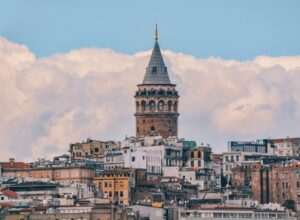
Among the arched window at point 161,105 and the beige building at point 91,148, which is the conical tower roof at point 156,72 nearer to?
the arched window at point 161,105

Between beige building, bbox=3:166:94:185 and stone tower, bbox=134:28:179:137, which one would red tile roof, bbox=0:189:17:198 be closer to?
beige building, bbox=3:166:94:185

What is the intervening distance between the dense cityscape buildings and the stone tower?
99 millimetres

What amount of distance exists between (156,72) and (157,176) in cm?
1380

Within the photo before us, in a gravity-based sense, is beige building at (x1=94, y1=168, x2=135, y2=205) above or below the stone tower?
below

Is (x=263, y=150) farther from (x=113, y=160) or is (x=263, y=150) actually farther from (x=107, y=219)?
(x=107, y=219)

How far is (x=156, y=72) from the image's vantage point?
186 metres

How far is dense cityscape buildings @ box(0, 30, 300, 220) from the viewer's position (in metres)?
148

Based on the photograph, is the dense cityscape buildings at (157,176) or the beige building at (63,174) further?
the beige building at (63,174)

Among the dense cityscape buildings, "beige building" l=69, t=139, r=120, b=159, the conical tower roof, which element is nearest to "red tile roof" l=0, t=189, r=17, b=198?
the dense cityscape buildings

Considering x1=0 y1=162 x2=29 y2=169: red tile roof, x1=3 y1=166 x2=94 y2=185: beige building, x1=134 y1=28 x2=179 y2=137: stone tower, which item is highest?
x1=134 y1=28 x2=179 y2=137: stone tower

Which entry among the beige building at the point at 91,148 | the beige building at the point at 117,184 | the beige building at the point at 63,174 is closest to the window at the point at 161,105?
the beige building at the point at 91,148

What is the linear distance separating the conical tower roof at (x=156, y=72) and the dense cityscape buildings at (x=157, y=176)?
10 centimetres

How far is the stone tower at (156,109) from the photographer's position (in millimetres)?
183262

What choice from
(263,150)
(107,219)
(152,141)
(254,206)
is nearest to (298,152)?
(263,150)
